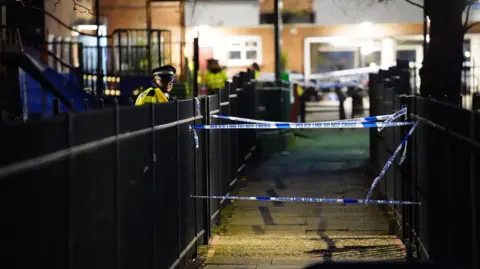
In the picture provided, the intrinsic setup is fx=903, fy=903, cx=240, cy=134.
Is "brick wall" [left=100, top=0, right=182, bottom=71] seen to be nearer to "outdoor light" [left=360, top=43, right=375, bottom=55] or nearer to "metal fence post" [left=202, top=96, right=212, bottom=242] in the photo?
"outdoor light" [left=360, top=43, right=375, bottom=55]

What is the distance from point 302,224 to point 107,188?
273 inches

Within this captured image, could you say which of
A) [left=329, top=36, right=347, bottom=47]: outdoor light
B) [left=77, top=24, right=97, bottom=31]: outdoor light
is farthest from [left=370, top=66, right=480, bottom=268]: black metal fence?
[left=329, top=36, right=347, bottom=47]: outdoor light

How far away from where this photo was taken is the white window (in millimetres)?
43250

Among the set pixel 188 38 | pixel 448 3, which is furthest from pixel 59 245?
pixel 188 38

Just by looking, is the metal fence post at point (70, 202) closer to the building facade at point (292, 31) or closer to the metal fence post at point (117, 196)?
the metal fence post at point (117, 196)

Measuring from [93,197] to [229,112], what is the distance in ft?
28.2

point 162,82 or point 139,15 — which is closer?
point 162,82

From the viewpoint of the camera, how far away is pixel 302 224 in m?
12.6

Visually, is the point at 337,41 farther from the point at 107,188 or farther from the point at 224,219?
the point at 107,188

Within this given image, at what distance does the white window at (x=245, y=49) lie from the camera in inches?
1703

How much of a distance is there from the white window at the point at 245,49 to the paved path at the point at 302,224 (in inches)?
922

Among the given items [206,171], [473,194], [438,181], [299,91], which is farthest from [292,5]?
[473,194]

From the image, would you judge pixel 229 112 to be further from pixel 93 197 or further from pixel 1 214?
pixel 1 214

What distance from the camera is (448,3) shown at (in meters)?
14.0
